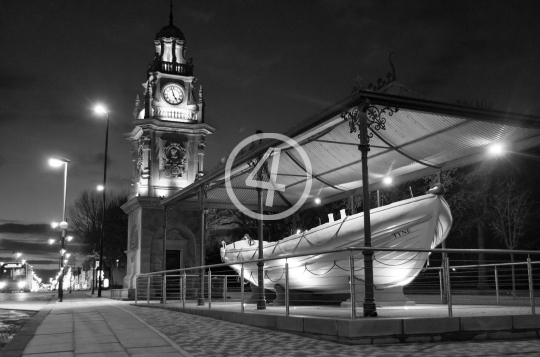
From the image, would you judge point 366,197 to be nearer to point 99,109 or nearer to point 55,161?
point 55,161

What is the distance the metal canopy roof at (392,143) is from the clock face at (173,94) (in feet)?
42.4

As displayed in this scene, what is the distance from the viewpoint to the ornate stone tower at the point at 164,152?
2855 centimetres

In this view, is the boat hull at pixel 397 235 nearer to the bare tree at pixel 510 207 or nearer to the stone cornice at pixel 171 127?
the bare tree at pixel 510 207

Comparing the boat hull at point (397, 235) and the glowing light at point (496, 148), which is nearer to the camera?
the boat hull at point (397, 235)

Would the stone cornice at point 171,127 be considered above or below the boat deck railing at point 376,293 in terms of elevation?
above

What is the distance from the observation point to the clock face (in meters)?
31.2

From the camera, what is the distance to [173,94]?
103 ft

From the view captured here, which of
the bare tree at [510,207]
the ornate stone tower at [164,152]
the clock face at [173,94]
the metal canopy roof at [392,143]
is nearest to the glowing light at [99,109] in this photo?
the ornate stone tower at [164,152]

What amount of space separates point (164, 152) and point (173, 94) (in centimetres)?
350

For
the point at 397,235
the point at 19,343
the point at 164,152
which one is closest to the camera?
the point at 19,343

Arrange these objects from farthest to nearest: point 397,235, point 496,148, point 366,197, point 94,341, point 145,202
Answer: point 145,202 → point 496,148 → point 397,235 → point 366,197 → point 94,341

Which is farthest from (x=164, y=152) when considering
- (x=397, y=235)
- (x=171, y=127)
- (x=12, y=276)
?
(x=12, y=276)

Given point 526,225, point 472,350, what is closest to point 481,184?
point 526,225

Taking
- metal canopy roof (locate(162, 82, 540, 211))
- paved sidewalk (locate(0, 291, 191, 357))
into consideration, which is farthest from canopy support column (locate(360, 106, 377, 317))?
paved sidewalk (locate(0, 291, 191, 357))
